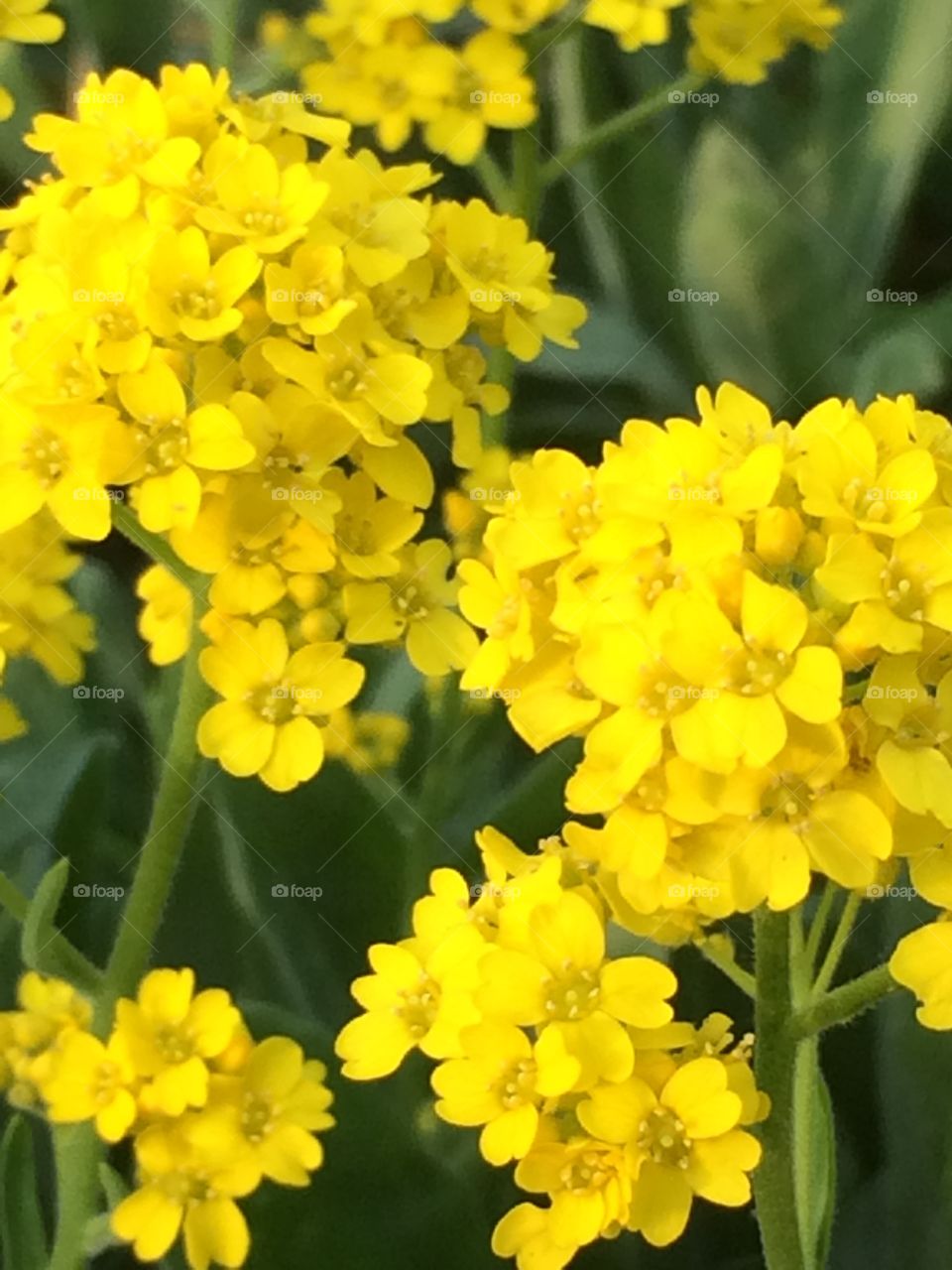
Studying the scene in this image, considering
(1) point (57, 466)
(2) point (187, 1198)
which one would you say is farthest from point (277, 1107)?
(1) point (57, 466)

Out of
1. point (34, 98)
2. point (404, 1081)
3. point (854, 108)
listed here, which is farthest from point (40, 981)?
point (854, 108)

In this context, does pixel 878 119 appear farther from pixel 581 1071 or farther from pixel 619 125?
pixel 581 1071

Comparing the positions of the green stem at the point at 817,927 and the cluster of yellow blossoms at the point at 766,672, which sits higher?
the cluster of yellow blossoms at the point at 766,672

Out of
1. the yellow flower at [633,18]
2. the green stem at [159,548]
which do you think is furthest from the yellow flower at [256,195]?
the yellow flower at [633,18]

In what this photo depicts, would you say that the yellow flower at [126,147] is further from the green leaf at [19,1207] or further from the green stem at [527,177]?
the green leaf at [19,1207]

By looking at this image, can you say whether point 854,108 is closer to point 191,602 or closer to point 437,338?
point 437,338
